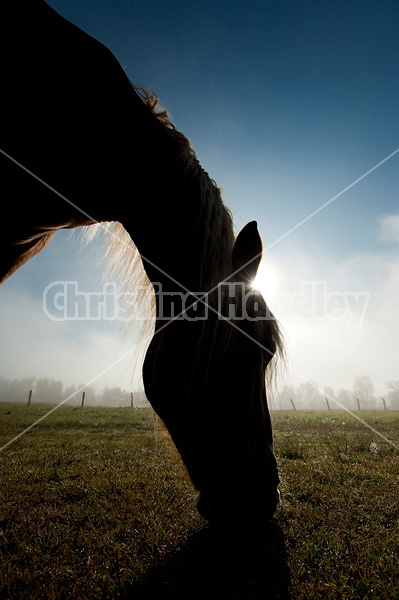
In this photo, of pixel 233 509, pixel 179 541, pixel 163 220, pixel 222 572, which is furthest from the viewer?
pixel 179 541

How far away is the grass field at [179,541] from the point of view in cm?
130

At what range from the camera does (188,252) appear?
1.53m

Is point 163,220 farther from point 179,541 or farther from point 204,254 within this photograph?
point 179,541

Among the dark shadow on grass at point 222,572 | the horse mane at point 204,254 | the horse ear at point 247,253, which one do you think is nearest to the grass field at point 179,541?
the dark shadow on grass at point 222,572

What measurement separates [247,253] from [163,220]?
53 cm

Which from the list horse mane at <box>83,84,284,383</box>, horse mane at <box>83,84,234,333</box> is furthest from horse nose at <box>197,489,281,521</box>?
horse mane at <box>83,84,234,333</box>

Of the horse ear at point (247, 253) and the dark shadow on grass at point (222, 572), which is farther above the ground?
the horse ear at point (247, 253)

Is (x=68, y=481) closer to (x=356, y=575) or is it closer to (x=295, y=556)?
(x=295, y=556)

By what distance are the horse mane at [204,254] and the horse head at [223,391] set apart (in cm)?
2

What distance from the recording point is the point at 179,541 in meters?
1.72

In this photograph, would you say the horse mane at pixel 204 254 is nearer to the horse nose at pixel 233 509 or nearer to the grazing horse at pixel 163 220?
the grazing horse at pixel 163 220

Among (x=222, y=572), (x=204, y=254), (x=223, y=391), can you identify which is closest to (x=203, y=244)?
(x=204, y=254)

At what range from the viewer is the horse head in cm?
129

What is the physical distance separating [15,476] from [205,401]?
3.24 meters
